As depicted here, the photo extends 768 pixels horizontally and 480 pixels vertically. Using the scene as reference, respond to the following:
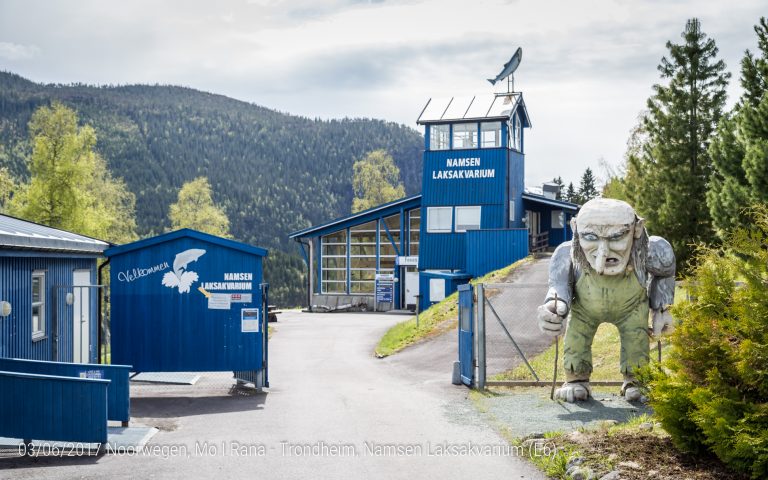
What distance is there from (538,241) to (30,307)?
31640 mm

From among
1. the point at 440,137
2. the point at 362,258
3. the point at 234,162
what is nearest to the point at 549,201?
the point at 440,137

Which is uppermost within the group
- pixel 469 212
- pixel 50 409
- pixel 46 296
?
pixel 469 212

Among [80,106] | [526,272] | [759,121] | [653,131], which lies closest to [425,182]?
[526,272]

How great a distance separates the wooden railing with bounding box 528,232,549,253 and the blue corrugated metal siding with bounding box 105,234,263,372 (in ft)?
86.9

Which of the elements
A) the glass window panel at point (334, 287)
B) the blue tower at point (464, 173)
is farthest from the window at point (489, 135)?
the glass window panel at point (334, 287)

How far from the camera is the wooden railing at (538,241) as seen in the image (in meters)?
40.5

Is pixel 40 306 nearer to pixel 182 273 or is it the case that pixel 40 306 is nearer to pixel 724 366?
pixel 182 273

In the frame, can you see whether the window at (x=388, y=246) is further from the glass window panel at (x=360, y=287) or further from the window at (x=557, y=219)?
the window at (x=557, y=219)

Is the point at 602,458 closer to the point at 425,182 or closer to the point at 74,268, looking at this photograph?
the point at 74,268

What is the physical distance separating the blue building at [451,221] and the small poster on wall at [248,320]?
21117 millimetres

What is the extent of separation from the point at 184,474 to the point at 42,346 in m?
6.52

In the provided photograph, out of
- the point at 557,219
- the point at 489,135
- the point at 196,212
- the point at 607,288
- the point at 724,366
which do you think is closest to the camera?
the point at 724,366

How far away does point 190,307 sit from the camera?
15258mm

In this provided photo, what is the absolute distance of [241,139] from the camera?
648ft
